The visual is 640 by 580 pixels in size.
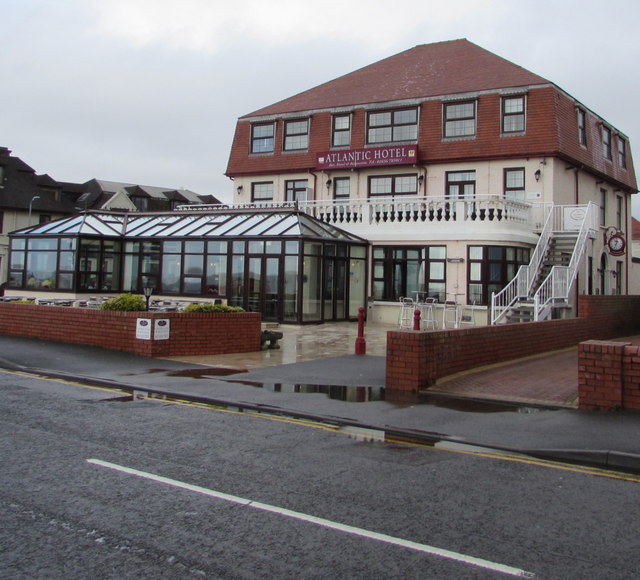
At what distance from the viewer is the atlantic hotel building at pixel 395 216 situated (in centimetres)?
2341

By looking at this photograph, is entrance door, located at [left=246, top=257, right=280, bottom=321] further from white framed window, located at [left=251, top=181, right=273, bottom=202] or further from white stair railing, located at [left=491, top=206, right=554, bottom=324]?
white framed window, located at [left=251, top=181, right=273, bottom=202]

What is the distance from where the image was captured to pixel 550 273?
19.6 metres

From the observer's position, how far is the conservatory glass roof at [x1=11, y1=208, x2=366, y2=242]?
23.8m

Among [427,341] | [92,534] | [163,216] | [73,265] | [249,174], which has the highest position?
[249,174]

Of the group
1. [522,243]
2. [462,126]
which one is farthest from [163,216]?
[522,243]

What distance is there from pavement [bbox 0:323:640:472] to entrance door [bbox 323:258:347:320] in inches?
294

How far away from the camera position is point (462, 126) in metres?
27.2

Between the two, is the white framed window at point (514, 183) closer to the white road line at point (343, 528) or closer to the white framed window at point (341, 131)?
the white framed window at point (341, 131)

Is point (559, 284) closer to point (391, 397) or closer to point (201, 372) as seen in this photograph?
point (391, 397)

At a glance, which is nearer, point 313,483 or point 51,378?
point 313,483

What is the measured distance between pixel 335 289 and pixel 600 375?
1552 cm

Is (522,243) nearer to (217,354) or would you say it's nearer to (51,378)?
(217,354)

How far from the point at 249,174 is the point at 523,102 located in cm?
1319

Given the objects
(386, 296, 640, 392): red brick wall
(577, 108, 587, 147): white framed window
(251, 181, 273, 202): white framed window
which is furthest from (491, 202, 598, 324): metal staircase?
(251, 181, 273, 202): white framed window
